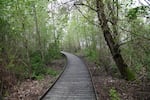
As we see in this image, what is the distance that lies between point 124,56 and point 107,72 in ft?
8.41

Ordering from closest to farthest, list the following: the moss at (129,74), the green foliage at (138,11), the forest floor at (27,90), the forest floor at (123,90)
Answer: the green foliage at (138,11)
the forest floor at (123,90)
the forest floor at (27,90)
the moss at (129,74)

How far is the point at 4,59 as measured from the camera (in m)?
11.6

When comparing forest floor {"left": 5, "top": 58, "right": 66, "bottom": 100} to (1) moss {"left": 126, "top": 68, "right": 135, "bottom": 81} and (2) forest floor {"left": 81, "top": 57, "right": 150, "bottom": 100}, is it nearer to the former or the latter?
(2) forest floor {"left": 81, "top": 57, "right": 150, "bottom": 100}

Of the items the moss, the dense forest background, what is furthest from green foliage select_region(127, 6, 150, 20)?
the moss

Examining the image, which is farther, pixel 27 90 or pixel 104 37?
pixel 104 37

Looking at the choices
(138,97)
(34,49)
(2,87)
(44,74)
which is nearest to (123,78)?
(138,97)

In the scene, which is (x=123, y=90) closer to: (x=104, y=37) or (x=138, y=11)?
(x=104, y=37)

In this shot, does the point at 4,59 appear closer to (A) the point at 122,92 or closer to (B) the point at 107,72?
(A) the point at 122,92

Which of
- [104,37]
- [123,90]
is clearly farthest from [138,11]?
[104,37]

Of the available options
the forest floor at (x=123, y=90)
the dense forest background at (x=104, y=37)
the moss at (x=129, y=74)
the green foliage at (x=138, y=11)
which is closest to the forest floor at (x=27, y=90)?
the dense forest background at (x=104, y=37)

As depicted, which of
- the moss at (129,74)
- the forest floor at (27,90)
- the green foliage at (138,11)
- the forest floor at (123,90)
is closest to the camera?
the green foliage at (138,11)

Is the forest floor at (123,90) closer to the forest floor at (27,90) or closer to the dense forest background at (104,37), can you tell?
the dense forest background at (104,37)

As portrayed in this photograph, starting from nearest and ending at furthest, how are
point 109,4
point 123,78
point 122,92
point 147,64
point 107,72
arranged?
point 147,64
point 122,92
point 109,4
point 123,78
point 107,72

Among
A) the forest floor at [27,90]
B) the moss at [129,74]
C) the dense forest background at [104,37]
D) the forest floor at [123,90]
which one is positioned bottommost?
the forest floor at [123,90]
